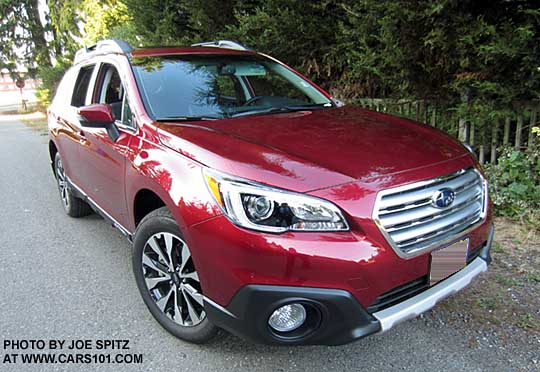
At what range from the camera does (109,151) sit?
125 inches

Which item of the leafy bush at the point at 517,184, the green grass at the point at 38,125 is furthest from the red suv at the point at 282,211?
the green grass at the point at 38,125

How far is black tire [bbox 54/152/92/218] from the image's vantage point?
4.82 meters

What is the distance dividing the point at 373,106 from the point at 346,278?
14.1ft

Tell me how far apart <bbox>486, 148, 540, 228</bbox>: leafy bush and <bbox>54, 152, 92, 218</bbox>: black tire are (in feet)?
14.1

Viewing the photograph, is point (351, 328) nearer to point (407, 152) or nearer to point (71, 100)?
point (407, 152)

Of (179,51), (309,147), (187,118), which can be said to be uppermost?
(179,51)

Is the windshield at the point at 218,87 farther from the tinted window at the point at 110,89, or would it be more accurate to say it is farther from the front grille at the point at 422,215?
the front grille at the point at 422,215

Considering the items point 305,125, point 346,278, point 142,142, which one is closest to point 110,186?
point 142,142

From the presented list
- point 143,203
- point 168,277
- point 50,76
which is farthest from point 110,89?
point 50,76

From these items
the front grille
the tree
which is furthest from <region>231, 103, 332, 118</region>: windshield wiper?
the tree

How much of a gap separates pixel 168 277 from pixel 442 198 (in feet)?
5.26

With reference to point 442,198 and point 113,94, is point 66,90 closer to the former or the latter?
point 113,94

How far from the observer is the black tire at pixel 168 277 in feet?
7.97

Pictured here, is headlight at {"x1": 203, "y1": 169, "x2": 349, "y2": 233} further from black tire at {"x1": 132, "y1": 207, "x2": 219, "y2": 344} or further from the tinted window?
the tinted window
